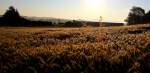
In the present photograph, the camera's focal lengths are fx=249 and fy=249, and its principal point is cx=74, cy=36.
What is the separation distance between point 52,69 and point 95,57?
6.04 feet

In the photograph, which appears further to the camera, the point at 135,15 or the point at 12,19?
the point at 135,15

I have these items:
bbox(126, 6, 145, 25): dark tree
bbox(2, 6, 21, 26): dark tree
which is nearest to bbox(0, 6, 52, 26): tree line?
bbox(2, 6, 21, 26): dark tree

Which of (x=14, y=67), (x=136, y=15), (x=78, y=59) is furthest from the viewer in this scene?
(x=136, y=15)

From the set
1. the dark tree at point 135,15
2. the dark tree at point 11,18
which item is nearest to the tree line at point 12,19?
the dark tree at point 11,18

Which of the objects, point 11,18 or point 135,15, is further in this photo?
point 135,15

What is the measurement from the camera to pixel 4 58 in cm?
965

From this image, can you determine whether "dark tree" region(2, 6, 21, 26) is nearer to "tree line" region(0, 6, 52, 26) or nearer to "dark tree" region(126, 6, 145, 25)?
"tree line" region(0, 6, 52, 26)

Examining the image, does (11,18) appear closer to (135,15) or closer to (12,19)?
(12,19)

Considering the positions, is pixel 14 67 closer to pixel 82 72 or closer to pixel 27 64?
pixel 27 64

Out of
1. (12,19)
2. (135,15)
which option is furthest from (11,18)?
(135,15)

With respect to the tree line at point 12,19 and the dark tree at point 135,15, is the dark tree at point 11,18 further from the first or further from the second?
the dark tree at point 135,15

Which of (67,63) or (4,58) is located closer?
(67,63)

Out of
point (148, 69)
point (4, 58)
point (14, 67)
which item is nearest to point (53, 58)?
point (14, 67)

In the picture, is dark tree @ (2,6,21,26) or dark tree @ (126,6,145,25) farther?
dark tree @ (126,6,145,25)
